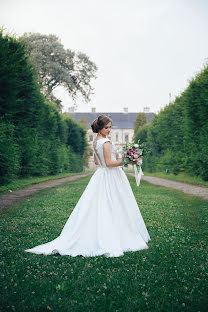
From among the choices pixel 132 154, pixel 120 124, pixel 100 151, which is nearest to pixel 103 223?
pixel 100 151

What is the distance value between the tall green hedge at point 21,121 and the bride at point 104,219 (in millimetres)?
8351

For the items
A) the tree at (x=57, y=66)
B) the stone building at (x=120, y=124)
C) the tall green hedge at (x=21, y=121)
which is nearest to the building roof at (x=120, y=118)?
the stone building at (x=120, y=124)

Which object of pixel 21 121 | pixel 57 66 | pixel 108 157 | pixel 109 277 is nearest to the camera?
pixel 109 277

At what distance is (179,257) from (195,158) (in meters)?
14.5

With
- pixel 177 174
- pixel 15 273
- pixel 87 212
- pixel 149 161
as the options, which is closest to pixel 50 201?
pixel 87 212

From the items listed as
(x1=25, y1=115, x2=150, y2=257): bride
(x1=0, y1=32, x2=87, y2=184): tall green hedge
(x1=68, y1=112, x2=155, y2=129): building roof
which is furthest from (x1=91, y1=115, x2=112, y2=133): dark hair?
(x1=68, y1=112, x2=155, y2=129): building roof

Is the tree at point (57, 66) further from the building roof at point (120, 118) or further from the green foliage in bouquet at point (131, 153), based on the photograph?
the building roof at point (120, 118)

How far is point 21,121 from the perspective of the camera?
1788 cm

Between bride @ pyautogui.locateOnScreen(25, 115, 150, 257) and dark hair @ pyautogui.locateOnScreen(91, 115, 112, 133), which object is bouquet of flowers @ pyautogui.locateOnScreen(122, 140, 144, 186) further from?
dark hair @ pyautogui.locateOnScreen(91, 115, 112, 133)

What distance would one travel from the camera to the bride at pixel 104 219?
4.75m

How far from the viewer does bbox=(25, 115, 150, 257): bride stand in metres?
4.75

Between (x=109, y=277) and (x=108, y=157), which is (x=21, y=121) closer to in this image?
(x=108, y=157)

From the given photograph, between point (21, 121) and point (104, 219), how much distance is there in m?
14.2

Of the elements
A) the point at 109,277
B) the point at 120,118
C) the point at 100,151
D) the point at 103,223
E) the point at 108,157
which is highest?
the point at 120,118
